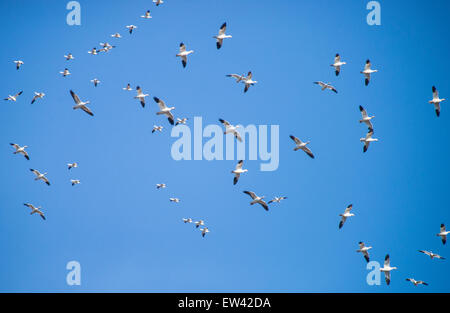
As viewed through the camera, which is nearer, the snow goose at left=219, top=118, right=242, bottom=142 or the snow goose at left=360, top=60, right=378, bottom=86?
the snow goose at left=219, top=118, right=242, bottom=142

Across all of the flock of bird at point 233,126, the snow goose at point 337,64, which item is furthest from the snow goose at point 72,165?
the snow goose at point 337,64

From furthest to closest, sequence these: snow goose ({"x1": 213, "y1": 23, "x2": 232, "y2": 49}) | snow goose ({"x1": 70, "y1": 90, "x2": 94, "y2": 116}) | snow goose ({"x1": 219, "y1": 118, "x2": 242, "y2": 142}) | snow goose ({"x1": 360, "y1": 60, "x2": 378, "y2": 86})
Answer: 1. snow goose ({"x1": 360, "y1": 60, "x2": 378, "y2": 86})
2. snow goose ({"x1": 213, "y1": 23, "x2": 232, "y2": 49})
3. snow goose ({"x1": 70, "y1": 90, "x2": 94, "y2": 116})
4. snow goose ({"x1": 219, "y1": 118, "x2": 242, "y2": 142})

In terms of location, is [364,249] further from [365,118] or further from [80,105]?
[80,105]

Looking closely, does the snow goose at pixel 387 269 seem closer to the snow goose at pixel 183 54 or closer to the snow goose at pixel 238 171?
the snow goose at pixel 238 171

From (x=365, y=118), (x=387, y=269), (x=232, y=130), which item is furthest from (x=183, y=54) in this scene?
(x=387, y=269)

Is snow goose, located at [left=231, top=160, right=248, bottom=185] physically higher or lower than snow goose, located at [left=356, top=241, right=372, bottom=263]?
higher

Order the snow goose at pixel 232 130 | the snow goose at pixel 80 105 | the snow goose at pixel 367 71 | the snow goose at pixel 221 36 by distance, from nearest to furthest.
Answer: the snow goose at pixel 232 130
the snow goose at pixel 80 105
the snow goose at pixel 221 36
the snow goose at pixel 367 71

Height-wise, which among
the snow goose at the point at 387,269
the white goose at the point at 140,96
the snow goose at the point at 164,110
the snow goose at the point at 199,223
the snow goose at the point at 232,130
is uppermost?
the white goose at the point at 140,96

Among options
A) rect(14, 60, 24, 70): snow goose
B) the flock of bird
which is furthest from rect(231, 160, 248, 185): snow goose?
rect(14, 60, 24, 70): snow goose

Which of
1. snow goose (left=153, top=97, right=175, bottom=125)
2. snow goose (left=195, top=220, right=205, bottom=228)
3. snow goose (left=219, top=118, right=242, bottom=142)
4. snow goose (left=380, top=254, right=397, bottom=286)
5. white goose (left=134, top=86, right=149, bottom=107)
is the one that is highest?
white goose (left=134, top=86, right=149, bottom=107)

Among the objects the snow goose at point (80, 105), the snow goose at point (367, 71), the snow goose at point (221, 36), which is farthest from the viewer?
the snow goose at point (367, 71)

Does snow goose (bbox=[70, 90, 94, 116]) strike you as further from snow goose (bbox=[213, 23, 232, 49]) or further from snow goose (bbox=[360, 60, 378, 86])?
snow goose (bbox=[360, 60, 378, 86])
